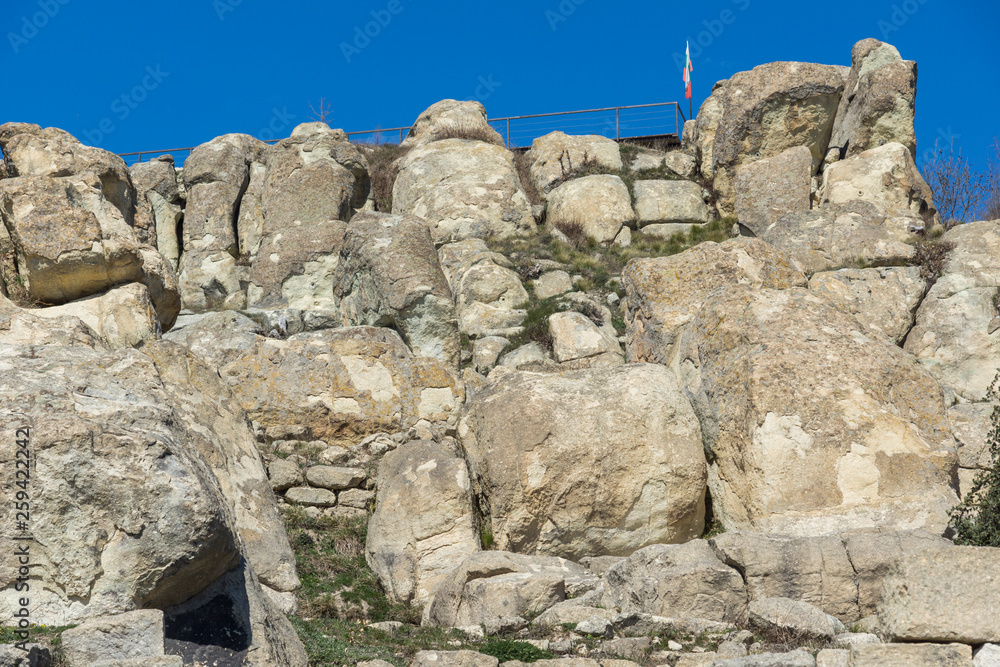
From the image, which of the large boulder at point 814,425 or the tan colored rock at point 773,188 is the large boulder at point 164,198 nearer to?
the tan colored rock at point 773,188

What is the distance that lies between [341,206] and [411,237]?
617 centimetres

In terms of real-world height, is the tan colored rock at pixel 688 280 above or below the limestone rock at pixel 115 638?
above

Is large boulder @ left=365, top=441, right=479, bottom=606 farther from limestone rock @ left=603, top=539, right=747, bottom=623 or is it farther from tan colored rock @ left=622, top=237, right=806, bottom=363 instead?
tan colored rock @ left=622, top=237, right=806, bottom=363

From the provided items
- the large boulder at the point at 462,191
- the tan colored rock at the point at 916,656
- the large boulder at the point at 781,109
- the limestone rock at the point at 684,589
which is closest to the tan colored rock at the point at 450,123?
the large boulder at the point at 462,191

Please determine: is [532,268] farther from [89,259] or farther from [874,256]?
[89,259]

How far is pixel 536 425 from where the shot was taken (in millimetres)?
10250

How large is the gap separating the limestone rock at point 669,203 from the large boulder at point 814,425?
11551mm

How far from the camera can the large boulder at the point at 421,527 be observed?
10109 mm

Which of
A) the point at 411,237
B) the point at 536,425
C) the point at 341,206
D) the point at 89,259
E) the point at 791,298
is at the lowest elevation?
the point at 536,425

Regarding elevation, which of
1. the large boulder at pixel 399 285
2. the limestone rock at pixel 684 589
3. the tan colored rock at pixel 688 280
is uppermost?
the large boulder at pixel 399 285

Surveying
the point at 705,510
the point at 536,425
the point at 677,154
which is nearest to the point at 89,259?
the point at 536,425

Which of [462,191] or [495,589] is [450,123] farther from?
[495,589]

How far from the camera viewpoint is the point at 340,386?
12312mm

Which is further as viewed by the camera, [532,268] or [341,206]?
[341,206]
